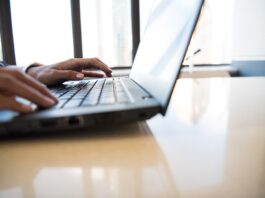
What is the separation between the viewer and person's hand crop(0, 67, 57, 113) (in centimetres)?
26

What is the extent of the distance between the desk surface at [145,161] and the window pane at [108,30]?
2.03 metres

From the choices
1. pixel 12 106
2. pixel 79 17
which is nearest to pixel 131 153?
pixel 12 106

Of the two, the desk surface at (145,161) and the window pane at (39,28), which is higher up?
the window pane at (39,28)

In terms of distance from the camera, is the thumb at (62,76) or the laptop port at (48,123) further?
the thumb at (62,76)

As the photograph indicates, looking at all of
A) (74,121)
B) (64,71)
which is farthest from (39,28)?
(74,121)

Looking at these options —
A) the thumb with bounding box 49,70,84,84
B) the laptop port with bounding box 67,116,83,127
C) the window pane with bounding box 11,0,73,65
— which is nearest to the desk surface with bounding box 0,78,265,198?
the laptop port with bounding box 67,116,83,127

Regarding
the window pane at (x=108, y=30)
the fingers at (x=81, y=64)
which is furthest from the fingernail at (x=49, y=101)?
the window pane at (x=108, y=30)

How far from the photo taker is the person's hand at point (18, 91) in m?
0.26

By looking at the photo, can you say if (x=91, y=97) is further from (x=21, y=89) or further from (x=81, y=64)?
(x=81, y=64)

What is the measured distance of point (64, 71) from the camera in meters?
0.61

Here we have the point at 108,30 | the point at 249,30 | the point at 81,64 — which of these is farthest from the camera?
the point at 108,30

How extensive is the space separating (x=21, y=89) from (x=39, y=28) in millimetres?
2056

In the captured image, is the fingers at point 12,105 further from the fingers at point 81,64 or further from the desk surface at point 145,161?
the fingers at point 81,64

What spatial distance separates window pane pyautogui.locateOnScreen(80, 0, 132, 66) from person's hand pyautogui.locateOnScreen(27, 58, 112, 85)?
145cm
